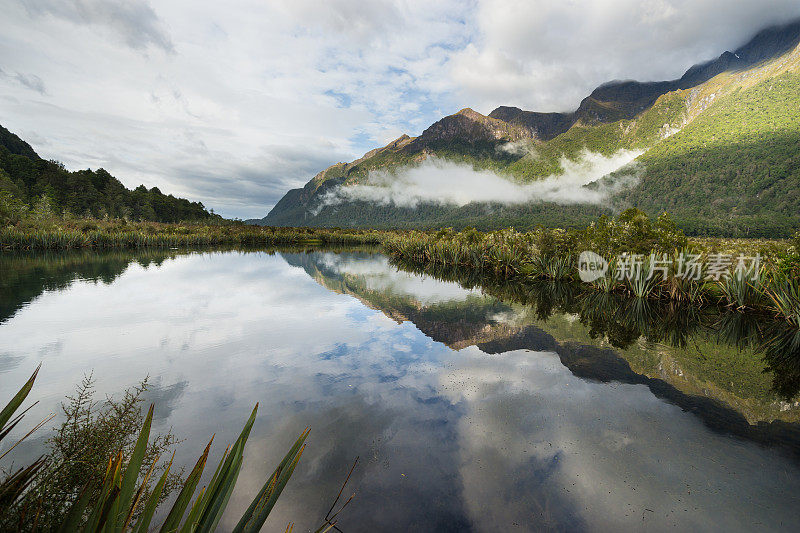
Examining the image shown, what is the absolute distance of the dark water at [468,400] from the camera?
2.75 metres

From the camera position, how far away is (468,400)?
4488 millimetres

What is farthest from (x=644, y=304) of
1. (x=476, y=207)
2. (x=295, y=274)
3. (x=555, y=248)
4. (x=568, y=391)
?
(x=476, y=207)

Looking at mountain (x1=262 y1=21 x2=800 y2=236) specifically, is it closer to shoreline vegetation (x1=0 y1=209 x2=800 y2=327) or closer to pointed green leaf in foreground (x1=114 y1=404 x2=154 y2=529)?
shoreline vegetation (x1=0 y1=209 x2=800 y2=327)

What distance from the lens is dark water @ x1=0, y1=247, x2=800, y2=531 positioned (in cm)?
275

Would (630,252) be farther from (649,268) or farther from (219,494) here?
(219,494)

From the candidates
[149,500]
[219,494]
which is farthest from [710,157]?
[149,500]

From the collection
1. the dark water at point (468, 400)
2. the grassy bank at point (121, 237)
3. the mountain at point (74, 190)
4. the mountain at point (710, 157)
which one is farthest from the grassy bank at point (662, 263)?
the mountain at point (74, 190)

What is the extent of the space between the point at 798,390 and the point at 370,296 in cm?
976

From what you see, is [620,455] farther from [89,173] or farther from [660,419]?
[89,173]

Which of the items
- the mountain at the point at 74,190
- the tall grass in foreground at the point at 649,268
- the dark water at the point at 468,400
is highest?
the mountain at the point at 74,190

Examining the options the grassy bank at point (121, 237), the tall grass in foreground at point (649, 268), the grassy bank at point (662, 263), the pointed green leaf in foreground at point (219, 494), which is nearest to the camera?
the pointed green leaf in foreground at point (219, 494)

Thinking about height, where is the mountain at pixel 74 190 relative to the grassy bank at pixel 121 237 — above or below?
above

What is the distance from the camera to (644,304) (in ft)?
34.1

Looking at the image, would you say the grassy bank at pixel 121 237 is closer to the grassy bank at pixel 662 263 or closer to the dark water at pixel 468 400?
the dark water at pixel 468 400
